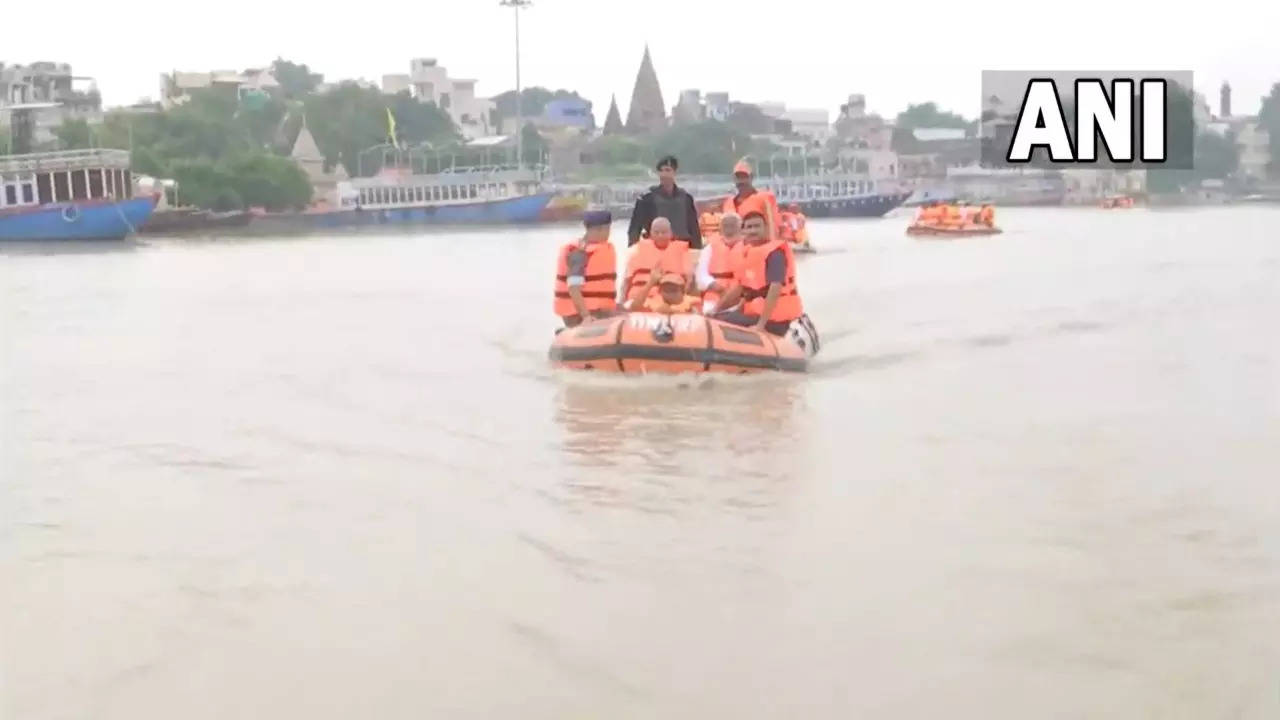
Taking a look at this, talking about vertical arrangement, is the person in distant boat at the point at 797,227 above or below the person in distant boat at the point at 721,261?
below

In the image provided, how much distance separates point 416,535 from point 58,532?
153 cm

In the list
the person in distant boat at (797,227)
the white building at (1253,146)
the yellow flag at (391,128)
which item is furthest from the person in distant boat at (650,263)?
the white building at (1253,146)

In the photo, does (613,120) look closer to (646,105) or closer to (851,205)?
(646,105)

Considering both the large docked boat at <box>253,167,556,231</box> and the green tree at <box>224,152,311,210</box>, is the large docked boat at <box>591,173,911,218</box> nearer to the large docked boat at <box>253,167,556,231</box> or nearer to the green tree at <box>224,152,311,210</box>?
the large docked boat at <box>253,167,556,231</box>

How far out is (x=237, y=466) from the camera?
8.16 meters

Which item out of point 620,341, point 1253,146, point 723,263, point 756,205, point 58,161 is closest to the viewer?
point 620,341

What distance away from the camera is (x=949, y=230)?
41.5 metres

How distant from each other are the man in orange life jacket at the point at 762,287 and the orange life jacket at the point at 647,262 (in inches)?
16.5

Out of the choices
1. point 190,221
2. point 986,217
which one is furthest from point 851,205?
point 190,221

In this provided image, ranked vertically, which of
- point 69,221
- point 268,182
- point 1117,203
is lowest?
point 1117,203

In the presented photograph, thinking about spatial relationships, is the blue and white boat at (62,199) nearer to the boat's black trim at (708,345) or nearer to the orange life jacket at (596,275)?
the orange life jacket at (596,275)

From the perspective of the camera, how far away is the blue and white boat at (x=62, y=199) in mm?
42031

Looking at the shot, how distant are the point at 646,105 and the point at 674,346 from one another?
9147cm

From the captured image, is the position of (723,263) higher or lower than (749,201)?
lower
